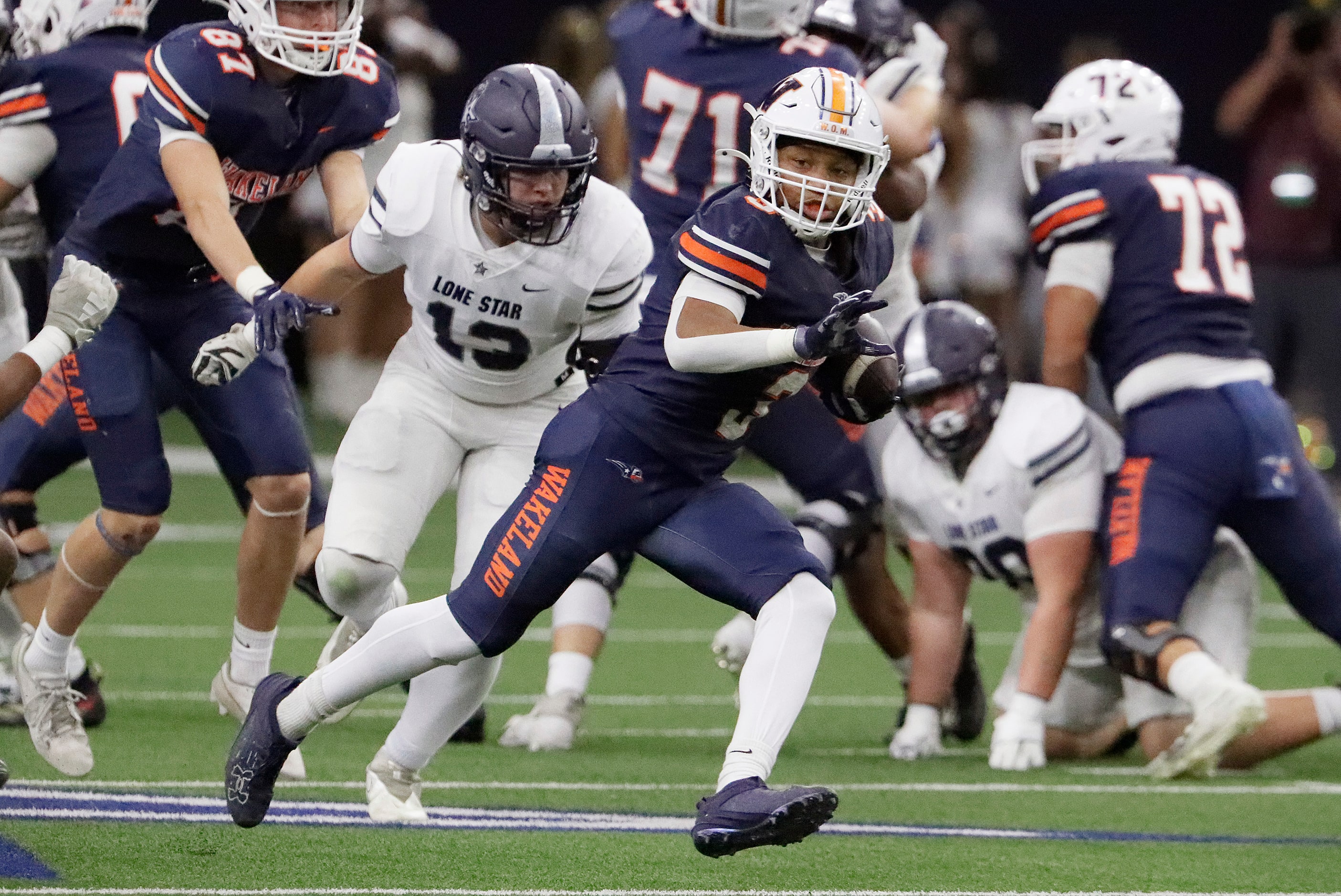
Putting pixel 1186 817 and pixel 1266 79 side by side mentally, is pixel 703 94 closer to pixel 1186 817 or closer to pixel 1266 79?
pixel 1186 817

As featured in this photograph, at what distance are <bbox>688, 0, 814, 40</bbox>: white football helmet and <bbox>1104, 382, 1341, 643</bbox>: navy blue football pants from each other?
4.67ft

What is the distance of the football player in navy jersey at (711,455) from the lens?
3.83 metres

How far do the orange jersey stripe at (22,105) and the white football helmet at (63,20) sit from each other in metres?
0.24

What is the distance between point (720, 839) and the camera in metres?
3.55

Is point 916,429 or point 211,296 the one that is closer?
A: point 211,296

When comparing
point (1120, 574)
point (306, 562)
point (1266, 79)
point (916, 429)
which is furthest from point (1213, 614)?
point (1266, 79)

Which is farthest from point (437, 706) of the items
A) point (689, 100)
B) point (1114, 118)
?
point (1114, 118)

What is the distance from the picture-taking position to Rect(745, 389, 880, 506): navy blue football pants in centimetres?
561

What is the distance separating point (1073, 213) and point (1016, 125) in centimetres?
639

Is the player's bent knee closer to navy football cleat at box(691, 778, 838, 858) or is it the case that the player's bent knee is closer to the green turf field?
the green turf field

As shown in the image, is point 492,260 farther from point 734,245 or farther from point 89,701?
point 89,701

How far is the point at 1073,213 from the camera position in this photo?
559 cm

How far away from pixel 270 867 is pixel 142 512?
4.30 feet

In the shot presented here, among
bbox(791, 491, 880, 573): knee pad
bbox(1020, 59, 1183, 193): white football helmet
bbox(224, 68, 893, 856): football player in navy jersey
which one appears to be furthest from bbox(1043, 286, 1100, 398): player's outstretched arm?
bbox(224, 68, 893, 856): football player in navy jersey
